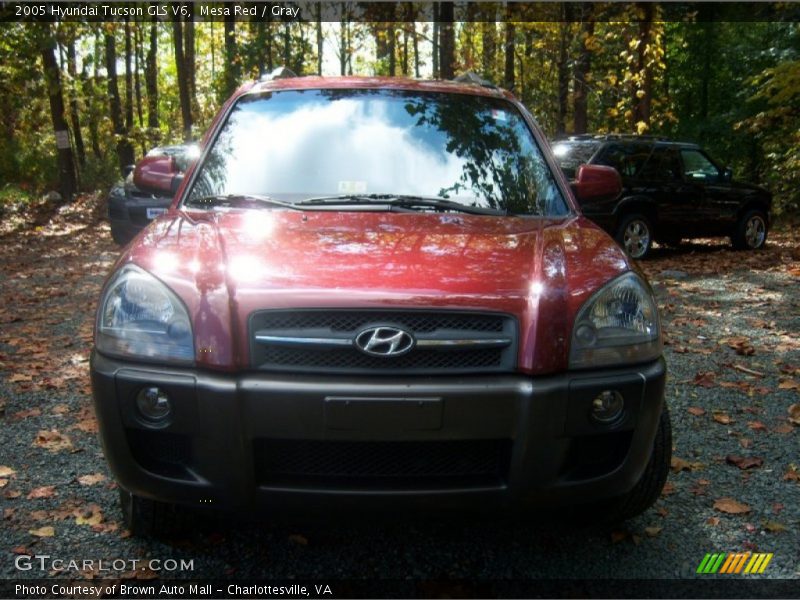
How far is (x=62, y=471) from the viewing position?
3580mm

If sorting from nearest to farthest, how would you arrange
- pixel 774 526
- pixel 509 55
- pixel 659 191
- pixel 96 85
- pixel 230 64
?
pixel 774 526 < pixel 659 191 < pixel 96 85 < pixel 509 55 < pixel 230 64

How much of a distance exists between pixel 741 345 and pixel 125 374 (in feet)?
16.9

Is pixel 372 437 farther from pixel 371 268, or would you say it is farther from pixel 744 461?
pixel 744 461

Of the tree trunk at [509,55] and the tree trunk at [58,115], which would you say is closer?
the tree trunk at [58,115]

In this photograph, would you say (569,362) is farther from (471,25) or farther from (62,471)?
(471,25)

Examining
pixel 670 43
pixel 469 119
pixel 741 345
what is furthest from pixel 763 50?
pixel 469 119

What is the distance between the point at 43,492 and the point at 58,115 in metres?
17.5

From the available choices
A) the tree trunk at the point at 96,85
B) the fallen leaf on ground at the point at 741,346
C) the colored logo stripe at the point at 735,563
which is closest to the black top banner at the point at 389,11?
the tree trunk at the point at 96,85

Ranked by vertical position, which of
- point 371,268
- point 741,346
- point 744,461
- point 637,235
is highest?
point 371,268

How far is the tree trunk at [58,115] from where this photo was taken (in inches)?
675

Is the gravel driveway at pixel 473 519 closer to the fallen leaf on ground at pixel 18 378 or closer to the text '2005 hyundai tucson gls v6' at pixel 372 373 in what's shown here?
the fallen leaf on ground at pixel 18 378

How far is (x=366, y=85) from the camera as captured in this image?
3998 millimetres

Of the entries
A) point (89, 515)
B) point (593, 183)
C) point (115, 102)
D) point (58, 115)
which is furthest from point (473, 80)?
point (115, 102)

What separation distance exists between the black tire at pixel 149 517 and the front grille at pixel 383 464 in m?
0.64
